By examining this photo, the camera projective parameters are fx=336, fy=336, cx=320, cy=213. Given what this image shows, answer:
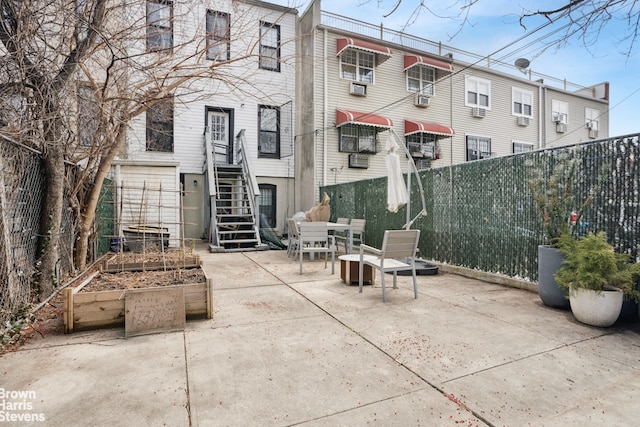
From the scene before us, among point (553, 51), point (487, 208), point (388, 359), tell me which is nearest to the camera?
point (388, 359)

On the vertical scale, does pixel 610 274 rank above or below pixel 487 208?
below

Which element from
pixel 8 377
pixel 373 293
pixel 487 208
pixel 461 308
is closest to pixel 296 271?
pixel 373 293

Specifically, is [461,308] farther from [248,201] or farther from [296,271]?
[248,201]

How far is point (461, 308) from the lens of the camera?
395cm

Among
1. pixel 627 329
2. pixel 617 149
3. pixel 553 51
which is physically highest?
pixel 553 51

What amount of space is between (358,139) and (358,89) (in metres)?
1.80

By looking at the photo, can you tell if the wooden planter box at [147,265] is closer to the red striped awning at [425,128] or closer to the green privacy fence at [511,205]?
the green privacy fence at [511,205]

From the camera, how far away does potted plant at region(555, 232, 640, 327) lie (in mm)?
3264

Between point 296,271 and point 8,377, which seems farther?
point 296,271

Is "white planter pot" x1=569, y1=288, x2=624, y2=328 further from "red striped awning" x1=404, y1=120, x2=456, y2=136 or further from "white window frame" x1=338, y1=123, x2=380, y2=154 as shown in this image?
"red striped awning" x1=404, y1=120, x2=456, y2=136

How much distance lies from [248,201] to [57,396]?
315 inches

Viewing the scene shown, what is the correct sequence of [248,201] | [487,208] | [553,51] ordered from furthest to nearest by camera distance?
1. [248,201]
2. [487,208]
3. [553,51]

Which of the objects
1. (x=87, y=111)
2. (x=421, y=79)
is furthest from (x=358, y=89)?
(x=87, y=111)

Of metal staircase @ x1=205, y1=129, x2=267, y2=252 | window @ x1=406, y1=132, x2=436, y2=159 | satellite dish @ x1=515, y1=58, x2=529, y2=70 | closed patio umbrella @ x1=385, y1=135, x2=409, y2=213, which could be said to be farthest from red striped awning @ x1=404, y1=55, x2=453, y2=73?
closed patio umbrella @ x1=385, y1=135, x2=409, y2=213
